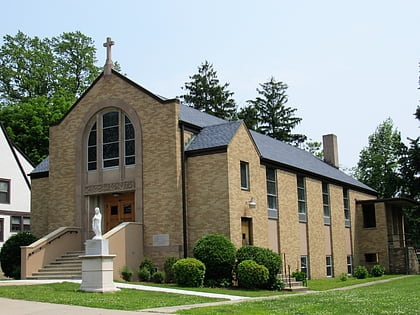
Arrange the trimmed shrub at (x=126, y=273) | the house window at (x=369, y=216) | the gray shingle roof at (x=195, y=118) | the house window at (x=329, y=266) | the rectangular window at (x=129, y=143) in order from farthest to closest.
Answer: the house window at (x=369, y=216) → the house window at (x=329, y=266) → the gray shingle roof at (x=195, y=118) → the rectangular window at (x=129, y=143) → the trimmed shrub at (x=126, y=273)

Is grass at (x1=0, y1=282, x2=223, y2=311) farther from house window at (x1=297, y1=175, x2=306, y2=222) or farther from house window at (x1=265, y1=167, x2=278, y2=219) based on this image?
house window at (x1=297, y1=175, x2=306, y2=222)

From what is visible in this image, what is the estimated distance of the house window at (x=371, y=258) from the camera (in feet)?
136

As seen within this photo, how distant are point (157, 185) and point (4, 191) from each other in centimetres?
1738

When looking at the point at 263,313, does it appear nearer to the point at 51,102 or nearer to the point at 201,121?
the point at 201,121

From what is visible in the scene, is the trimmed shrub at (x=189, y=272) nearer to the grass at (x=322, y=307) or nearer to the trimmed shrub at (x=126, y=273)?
the trimmed shrub at (x=126, y=273)

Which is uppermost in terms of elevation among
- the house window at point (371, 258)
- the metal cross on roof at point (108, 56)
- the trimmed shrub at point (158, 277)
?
the metal cross on roof at point (108, 56)

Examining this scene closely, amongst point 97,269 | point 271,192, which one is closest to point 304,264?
point 271,192

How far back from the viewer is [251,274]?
24.2m

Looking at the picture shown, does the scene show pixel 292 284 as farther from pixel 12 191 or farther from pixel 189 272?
pixel 12 191

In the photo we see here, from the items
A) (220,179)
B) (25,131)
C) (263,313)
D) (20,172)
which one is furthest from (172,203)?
(25,131)

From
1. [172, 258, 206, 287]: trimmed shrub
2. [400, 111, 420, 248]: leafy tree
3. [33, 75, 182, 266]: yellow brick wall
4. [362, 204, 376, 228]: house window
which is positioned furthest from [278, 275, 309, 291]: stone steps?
[400, 111, 420, 248]: leafy tree

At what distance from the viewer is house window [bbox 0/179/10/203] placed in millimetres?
40375

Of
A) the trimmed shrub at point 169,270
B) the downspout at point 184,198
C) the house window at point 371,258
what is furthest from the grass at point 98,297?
the house window at point 371,258

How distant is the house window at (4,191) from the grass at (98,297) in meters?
21.0
